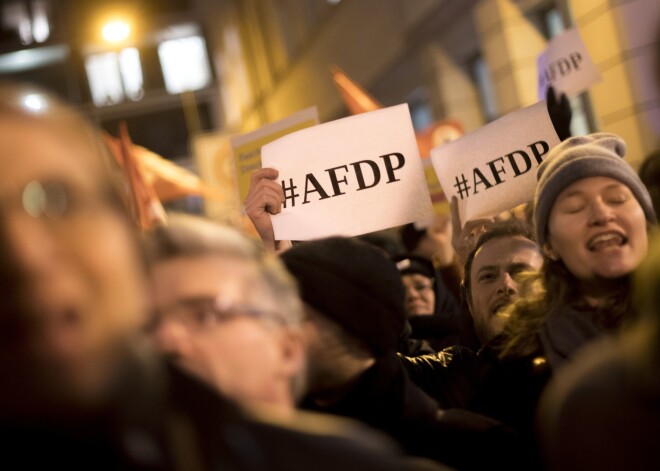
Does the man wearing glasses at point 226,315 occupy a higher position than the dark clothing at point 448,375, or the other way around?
the man wearing glasses at point 226,315

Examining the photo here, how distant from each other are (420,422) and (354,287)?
351mm

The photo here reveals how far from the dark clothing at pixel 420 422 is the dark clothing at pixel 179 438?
975 millimetres

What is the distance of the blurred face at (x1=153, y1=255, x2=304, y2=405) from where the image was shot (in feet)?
5.80

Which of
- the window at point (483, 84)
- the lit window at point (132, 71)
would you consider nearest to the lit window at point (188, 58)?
the lit window at point (132, 71)

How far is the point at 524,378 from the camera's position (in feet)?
9.08

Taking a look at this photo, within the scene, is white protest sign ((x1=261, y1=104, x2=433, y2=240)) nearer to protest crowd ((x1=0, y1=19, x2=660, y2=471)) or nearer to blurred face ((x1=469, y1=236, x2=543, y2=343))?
blurred face ((x1=469, y1=236, x2=543, y2=343))

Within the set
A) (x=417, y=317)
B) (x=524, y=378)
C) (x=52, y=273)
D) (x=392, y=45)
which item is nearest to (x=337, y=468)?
(x=52, y=273)

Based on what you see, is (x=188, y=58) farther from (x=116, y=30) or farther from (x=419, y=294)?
(x=419, y=294)

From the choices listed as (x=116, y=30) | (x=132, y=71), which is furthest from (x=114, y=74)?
(x=116, y=30)

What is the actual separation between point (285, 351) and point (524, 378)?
1.04m

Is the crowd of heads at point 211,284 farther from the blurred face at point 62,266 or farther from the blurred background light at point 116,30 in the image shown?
the blurred background light at point 116,30

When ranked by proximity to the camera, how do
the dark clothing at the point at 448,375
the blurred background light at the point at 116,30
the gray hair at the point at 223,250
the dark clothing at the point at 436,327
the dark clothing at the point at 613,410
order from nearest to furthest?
1. the dark clothing at the point at 613,410
2. the gray hair at the point at 223,250
3. the dark clothing at the point at 448,375
4. the dark clothing at the point at 436,327
5. the blurred background light at the point at 116,30

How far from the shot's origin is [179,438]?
4.53 feet

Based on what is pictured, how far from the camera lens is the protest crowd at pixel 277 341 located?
131cm
